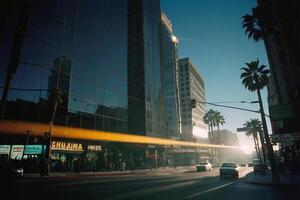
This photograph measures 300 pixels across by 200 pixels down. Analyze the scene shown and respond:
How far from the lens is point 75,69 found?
135 feet

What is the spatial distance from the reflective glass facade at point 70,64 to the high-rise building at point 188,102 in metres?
85.3

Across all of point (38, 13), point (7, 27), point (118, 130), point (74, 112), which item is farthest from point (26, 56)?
point (118, 130)

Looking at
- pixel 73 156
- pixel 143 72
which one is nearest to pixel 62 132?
pixel 73 156

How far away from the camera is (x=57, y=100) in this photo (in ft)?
108

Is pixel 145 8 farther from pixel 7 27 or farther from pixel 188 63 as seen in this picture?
pixel 188 63

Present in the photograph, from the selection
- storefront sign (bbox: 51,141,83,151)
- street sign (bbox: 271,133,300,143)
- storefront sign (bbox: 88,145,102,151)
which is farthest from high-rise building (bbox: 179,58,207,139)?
street sign (bbox: 271,133,300,143)

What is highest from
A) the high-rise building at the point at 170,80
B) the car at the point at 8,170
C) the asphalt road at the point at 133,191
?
the high-rise building at the point at 170,80

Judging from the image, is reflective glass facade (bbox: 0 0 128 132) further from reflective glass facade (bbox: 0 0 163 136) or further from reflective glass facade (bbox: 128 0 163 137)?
reflective glass facade (bbox: 128 0 163 137)

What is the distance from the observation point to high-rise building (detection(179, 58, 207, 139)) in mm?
135125

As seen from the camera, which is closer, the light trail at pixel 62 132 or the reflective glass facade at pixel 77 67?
the light trail at pixel 62 132

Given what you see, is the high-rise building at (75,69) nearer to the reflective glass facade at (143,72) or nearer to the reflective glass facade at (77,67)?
the reflective glass facade at (77,67)

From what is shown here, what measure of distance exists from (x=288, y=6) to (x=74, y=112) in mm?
32638

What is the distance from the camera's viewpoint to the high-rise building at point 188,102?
135125mm

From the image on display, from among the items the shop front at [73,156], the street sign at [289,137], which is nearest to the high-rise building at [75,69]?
the shop front at [73,156]
